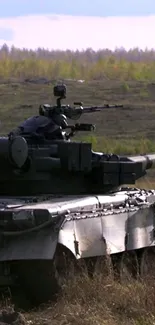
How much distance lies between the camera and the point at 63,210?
11.5 m

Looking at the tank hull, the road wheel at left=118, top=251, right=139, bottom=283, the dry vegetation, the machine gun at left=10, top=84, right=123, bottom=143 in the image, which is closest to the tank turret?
the machine gun at left=10, top=84, right=123, bottom=143

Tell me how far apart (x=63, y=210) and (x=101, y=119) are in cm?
3460

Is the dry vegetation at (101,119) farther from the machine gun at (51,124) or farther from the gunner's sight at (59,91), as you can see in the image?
the gunner's sight at (59,91)

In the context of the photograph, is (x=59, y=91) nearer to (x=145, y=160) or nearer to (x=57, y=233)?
(x=145, y=160)

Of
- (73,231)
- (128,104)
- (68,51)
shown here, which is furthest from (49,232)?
(68,51)

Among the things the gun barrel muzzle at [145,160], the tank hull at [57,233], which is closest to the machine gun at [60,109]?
the gun barrel muzzle at [145,160]

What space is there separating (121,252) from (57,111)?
76.8 inches

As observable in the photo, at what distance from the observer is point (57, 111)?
13461mm

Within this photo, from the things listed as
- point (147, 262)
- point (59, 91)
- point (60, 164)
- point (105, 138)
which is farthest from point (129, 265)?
point (105, 138)

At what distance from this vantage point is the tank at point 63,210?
11242mm

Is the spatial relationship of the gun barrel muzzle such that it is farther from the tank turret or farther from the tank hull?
the tank hull

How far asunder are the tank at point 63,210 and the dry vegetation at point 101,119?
439 mm

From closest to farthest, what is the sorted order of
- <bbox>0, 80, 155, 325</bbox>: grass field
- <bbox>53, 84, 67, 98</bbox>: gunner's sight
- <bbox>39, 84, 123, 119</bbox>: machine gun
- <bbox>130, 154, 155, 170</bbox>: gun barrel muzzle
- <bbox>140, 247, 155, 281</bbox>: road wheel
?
<bbox>0, 80, 155, 325</bbox>: grass field
<bbox>140, 247, 155, 281</bbox>: road wheel
<bbox>39, 84, 123, 119</bbox>: machine gun
<bbox>53, 84, 67, 98</bbox>: gunner's sight
<bbox>130, 154, 155, 170</bbox>: gun barrel muzzle

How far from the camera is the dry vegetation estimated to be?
1036 centimetres
